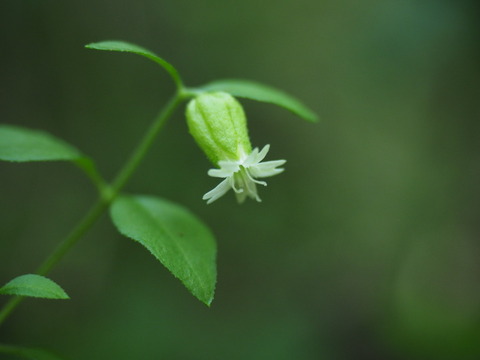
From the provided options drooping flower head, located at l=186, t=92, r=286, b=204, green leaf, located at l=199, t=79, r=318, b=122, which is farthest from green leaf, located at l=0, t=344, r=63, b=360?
green leaf, located at l=199, t=79, r=318, b=122

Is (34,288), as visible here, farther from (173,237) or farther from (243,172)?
(243,172)

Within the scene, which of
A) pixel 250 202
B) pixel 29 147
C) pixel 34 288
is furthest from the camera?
pixel 250 202

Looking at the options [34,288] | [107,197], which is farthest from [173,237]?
[34,288]

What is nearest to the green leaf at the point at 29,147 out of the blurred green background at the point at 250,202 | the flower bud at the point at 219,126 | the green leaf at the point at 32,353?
the flower bud at the point at 219,126

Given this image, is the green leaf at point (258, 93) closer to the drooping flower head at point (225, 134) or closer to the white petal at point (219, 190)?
the drooping flower head at point (225, 134)

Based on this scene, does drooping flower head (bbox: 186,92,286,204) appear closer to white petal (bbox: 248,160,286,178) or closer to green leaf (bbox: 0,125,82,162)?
white petal (bbox: 248,160,286,178)

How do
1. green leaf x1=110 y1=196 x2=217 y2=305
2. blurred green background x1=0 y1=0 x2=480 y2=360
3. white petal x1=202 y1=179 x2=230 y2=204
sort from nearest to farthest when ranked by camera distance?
green leaf x1=110 y1=196 x2=217 y2=305, white petal x1=202 y1=179 x2=230 y2=204, blurred green background x1=0 y1=0 x2=480 y2=360

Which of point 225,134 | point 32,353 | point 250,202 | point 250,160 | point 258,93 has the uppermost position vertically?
point 250,202

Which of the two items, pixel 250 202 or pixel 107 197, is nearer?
pixel 107 197
